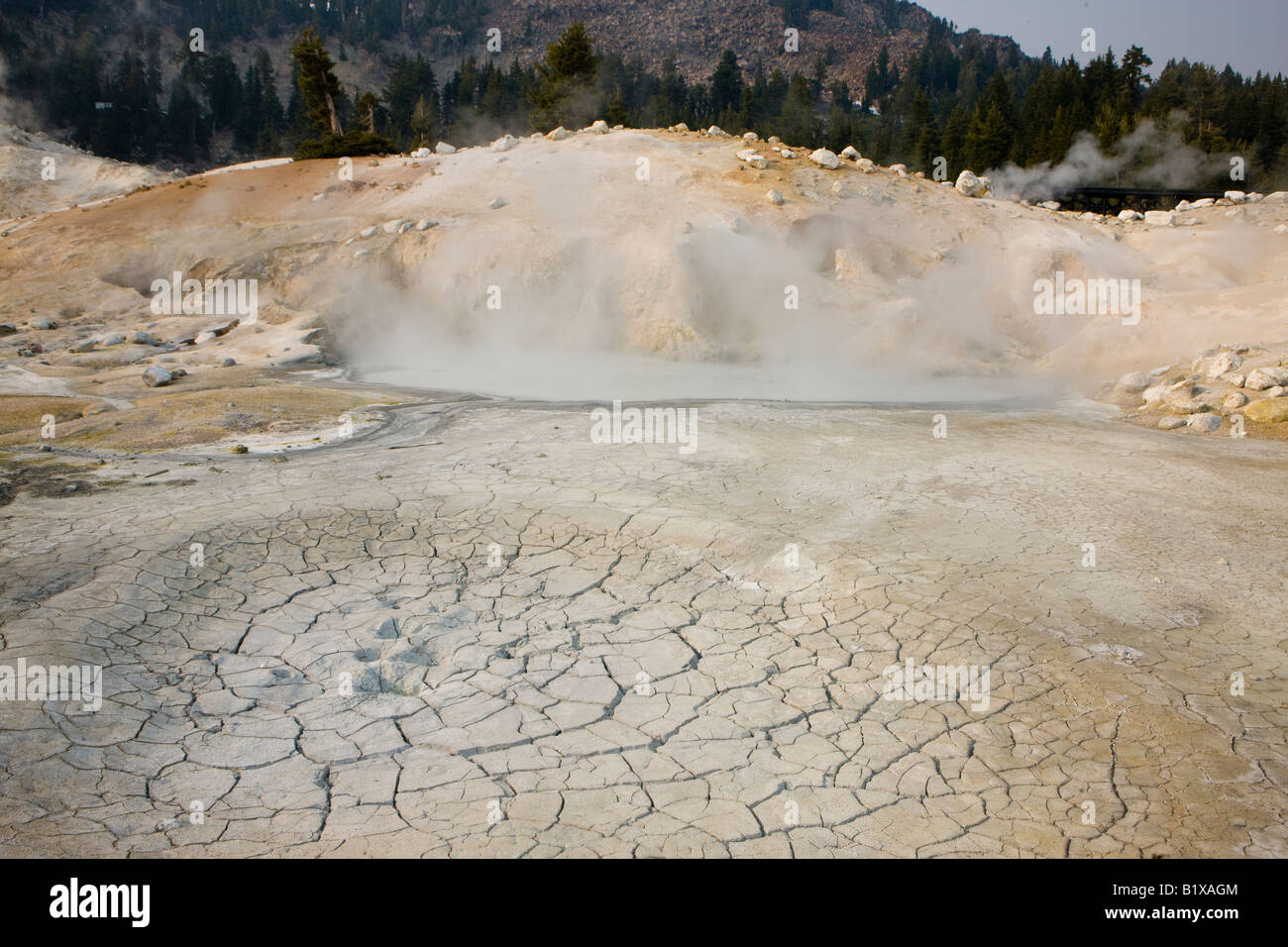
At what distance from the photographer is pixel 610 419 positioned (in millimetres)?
8383

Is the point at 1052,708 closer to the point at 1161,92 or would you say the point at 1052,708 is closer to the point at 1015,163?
the point at 1015,163

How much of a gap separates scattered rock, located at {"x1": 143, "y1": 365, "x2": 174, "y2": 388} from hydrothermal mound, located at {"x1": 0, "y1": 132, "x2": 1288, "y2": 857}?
0.33 m

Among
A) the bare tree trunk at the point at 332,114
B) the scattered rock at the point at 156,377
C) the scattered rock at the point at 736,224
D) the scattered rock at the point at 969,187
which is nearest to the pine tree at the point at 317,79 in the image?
the bare tree trunk at the point at 332,114

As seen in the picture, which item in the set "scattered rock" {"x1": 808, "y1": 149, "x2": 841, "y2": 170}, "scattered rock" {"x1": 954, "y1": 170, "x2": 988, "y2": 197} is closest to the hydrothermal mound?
"scattered rock" {"x1": 954, "y1": 170, "x2": 988, "y2": 197}

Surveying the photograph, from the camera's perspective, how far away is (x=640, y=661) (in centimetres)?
394

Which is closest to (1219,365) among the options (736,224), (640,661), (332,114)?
(736,224)

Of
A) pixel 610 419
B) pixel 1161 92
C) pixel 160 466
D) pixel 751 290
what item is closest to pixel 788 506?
pixel 610 419

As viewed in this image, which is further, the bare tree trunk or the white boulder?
the bare tree trunk

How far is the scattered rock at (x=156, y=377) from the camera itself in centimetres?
1005

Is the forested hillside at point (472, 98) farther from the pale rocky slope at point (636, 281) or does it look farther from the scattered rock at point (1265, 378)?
the scattered rock at point (1265, 378)

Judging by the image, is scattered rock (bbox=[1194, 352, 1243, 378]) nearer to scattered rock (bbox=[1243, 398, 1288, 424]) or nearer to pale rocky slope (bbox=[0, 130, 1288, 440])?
pale rocky slope (bbox=[0, 130, 1288, 440])

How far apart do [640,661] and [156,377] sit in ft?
28.4

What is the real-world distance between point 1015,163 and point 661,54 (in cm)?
7611

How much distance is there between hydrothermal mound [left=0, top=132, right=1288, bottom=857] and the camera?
2945 millimetres
